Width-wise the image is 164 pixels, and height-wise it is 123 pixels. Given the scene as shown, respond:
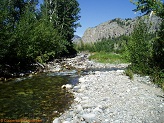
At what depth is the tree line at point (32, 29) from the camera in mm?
26623

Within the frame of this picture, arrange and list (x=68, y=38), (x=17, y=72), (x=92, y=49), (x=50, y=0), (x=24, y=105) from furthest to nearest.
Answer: (x=92, y=49) → (x=68, y=38) → (x=50, y=0) → (x=17, y=72) → (x=24, y=105)

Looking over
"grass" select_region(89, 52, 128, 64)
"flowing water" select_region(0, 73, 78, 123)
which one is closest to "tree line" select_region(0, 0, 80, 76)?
"flowing water" select_region(0, 73, 78, 123)

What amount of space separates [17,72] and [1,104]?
15070 mm

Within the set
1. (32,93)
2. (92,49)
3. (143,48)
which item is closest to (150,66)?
(143,48)

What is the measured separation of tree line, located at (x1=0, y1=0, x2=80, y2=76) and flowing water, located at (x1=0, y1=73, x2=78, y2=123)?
7766 mm

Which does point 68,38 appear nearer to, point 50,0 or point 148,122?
point 50,0

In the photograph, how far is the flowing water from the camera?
38.5 ft

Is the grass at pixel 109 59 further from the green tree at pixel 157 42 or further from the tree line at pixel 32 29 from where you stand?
the green tree at pixel 157 42

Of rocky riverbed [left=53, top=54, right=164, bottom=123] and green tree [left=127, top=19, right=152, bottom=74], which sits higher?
green tree [left=127, top=19, right=152, bottom=74]

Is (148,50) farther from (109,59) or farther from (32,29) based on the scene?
(109,59)

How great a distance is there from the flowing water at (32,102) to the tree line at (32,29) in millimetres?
7766

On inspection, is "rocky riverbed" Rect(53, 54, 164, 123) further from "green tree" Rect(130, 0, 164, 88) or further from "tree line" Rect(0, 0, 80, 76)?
"tree line" Rect(0, 0, 80, 76)

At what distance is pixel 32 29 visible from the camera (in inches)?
1430

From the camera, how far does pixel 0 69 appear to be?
25.6 meters
